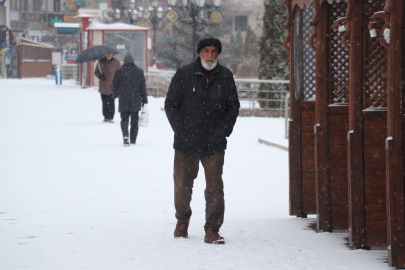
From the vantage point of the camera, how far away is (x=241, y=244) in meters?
6.16

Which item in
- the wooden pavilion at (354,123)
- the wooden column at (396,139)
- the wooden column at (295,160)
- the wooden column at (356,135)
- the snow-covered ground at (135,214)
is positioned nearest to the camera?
the wooden column at (396,139)

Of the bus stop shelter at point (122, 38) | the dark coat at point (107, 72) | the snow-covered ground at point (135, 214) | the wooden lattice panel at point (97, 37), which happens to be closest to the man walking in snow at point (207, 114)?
the snow-covered ground at point (135, 214)

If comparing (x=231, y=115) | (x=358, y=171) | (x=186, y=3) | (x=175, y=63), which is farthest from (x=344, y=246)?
(x=175, y=63)

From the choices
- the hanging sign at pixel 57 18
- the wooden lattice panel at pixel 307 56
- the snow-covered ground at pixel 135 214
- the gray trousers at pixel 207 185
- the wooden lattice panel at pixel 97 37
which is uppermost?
the hanging sign at pixel 57 18

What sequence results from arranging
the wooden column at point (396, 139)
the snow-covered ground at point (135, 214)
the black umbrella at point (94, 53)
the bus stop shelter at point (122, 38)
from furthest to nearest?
the bus stop shelter at point (122, 38) → the black umbrella at point (94, 53) → the snow-covered ground at point (135, 214) → the wooden column at point (396, 139)

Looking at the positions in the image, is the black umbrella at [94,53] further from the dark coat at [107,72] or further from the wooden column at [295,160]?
the wooden column at [295,160]

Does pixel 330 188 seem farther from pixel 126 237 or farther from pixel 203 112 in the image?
pixel 126 237

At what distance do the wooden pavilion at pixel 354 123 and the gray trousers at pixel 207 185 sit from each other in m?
0.98

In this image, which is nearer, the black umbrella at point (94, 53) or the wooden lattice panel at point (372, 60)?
the wooden lattice panel at point (372, 60)

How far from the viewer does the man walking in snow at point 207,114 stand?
6.19 m

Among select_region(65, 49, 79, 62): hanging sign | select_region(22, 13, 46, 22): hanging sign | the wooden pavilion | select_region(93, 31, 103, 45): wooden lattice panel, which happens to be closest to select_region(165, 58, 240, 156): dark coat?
the wooden pavilion

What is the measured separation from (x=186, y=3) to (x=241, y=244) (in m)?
21.4

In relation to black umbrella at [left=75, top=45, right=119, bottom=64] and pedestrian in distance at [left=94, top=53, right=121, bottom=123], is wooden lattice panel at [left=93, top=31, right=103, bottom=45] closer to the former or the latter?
black umbrella at [left=75, top=45, right=119, bottom=64]

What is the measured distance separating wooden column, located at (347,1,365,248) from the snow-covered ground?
213 millimetres
